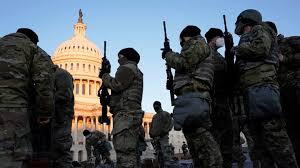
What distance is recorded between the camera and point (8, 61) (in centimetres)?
416

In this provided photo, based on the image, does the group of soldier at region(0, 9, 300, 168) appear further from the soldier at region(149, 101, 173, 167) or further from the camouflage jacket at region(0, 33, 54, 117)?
the soldier at region(149, 101, 173, 167)

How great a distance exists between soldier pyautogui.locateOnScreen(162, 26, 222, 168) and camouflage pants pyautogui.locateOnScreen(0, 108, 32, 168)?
1932 millimetres

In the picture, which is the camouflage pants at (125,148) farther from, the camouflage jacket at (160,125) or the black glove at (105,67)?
the camouflage jacket at (160,125)

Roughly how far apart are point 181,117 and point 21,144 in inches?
79.3

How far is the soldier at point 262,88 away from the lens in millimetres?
4371

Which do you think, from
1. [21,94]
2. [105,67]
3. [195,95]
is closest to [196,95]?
[195,95]

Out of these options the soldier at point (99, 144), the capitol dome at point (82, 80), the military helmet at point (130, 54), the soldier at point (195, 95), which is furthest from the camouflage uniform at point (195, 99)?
the capitol dome at point (82, 80)

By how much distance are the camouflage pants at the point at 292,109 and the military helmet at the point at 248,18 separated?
1343 millimetres

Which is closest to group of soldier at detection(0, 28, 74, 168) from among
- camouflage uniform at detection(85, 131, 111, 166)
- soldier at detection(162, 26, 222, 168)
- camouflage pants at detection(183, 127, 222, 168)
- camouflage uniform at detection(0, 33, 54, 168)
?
camouflage uniform at detection(0, 33, 54, 168)

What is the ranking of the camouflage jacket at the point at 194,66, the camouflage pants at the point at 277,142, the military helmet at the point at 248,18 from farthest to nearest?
the military helmet at the point at 248,18
the camouflage jacket at the point at 194,66
the camouflage pants at the point at 277,142

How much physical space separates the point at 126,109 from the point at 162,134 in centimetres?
503

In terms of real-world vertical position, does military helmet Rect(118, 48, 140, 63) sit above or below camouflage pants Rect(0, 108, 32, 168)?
above

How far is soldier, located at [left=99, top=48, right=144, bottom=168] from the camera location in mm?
6047

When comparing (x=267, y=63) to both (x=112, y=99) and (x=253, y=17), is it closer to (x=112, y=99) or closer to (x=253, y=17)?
(x=253, y=17)
